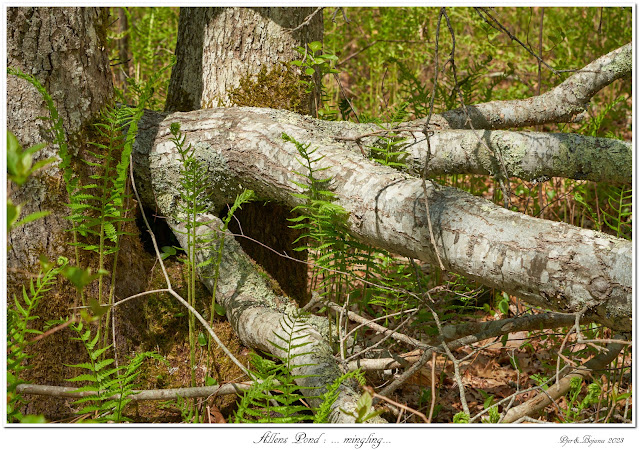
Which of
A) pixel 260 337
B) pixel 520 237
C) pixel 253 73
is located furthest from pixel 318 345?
pixel 253 73

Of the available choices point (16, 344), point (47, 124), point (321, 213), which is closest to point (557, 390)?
point (321, 213)

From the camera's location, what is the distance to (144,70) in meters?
4.73

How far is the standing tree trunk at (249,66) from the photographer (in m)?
2.91

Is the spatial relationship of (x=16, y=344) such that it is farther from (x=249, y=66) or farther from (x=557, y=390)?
(x=557, y=390)

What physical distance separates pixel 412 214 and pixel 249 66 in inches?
57.2

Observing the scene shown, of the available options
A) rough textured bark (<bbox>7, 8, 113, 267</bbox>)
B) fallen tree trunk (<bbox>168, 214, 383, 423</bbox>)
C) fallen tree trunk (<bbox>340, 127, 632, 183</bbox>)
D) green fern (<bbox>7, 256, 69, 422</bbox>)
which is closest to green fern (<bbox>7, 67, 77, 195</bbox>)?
rough textured bark (<bbox>7, 8, 113, 267</bbox>)

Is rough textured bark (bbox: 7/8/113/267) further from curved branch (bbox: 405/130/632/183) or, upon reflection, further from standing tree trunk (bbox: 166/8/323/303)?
curved branch (bbox: 405/130/632/183)

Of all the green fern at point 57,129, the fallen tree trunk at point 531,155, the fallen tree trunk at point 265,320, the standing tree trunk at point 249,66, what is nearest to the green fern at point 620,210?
the fallen tree trunk at point 531,155

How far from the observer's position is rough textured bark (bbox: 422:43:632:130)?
3012mm

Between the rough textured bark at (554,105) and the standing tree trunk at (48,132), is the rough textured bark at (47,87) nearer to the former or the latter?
the standing tree trunk at (48,132)

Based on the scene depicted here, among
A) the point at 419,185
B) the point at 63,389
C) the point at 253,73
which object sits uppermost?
the point at 253,73

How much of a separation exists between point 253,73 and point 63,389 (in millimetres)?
1807

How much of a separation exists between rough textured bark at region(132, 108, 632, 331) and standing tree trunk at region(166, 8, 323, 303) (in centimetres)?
26
